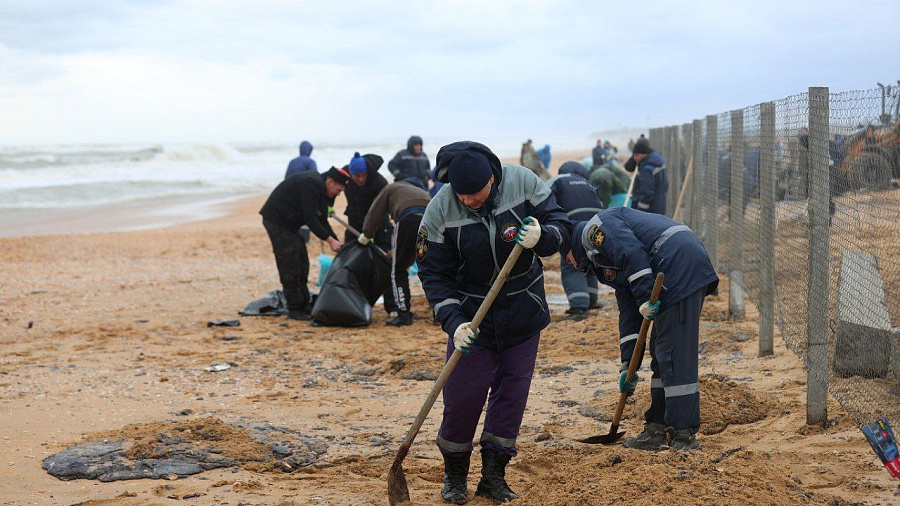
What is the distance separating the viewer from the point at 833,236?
4785mm

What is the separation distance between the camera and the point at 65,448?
5.05 m

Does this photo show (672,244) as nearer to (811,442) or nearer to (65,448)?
(811,442)

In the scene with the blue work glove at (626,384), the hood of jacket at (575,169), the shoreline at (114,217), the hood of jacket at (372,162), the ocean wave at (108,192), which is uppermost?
the hood of jacket at (372,162)

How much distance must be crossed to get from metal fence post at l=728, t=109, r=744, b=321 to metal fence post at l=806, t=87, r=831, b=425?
295 cm

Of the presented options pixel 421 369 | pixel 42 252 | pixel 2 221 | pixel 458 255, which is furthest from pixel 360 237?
pixel 2 221

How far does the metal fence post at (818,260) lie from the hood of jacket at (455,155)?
1.83 meters

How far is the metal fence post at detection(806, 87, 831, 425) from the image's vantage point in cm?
460

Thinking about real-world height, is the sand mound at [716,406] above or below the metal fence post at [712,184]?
below

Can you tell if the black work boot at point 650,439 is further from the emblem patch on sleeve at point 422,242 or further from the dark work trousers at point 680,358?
the emblem patch on sleeve at point 422,242

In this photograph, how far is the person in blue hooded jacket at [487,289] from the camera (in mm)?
3926

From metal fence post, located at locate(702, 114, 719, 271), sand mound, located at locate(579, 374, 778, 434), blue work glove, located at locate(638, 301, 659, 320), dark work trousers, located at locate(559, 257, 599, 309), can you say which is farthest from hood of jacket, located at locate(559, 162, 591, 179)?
blue work glove, located at locate(638, 301, 659, 320)

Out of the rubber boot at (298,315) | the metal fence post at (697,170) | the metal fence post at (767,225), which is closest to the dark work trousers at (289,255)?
the rubber boot at (298,315)

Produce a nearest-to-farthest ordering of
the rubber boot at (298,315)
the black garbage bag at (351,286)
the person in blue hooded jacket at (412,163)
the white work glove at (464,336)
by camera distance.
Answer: the white work glove at (464,336) → the black garbage bag at (351,286) → the rubber boot at (298,315) → the person in blue hooded jacket at (412,163)

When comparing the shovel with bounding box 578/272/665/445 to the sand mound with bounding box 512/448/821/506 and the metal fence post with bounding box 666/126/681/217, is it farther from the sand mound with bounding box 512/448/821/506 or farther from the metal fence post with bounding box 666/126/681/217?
the metal fence post with bounding box 666/126/681/217
